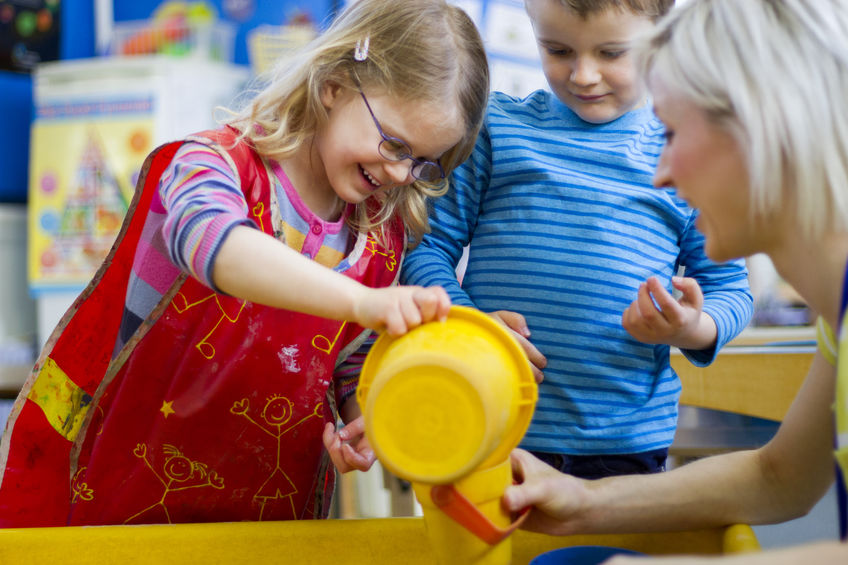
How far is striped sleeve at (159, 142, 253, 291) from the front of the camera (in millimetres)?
692

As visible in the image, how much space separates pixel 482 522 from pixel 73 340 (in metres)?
0.60

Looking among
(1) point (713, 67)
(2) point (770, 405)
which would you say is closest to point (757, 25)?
(1) point (713, 67)

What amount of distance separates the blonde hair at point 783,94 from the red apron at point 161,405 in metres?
0.51

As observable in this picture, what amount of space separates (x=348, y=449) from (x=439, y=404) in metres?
0.32

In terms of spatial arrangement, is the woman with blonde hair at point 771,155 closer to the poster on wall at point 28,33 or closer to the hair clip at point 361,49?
the hair clip at point 361,49

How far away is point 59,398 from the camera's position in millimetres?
1014

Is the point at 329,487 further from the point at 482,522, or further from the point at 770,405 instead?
the point at 770,405

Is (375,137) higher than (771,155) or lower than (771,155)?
lower

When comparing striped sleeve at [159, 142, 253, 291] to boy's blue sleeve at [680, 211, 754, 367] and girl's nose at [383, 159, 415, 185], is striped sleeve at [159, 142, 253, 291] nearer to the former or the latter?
girl's nose at [383, 159, 415, 185]

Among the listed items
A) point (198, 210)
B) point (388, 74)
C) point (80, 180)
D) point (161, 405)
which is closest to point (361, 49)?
point (388, 74)

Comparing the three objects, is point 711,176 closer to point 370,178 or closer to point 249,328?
point 370,178

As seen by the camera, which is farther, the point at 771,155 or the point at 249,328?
the point at 249,328

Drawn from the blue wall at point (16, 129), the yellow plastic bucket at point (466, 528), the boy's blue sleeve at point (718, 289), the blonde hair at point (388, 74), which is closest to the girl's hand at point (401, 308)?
the yellow plastic bucket at point (466, 528)

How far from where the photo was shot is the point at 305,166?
103 cm
